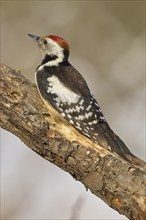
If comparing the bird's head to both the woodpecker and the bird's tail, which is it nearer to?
the woodpecker

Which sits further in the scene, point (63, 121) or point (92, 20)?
point (92, 20)

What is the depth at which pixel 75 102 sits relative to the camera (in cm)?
329

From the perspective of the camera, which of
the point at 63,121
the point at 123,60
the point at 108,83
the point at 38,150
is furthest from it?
the point at 123,60

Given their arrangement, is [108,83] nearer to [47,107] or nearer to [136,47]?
[136,47]

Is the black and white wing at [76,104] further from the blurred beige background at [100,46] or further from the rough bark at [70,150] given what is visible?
the blurred beige background at [100,46]

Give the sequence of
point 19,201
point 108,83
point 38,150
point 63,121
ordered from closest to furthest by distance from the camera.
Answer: point 38,150 < point 63,121 < point 19,201 < point 108,83

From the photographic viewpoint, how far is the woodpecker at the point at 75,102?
3.14 meters

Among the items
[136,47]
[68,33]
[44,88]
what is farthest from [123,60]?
[44,88]

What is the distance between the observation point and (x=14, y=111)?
3.08 metres

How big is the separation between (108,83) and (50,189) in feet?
5.13

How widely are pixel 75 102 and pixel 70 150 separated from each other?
456mm

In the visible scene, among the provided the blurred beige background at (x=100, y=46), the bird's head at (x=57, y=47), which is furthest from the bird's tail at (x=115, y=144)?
the blurred beige background at (x=100, y=46)

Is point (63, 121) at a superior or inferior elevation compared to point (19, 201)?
superior

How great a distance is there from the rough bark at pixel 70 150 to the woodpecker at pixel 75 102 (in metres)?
0.05
